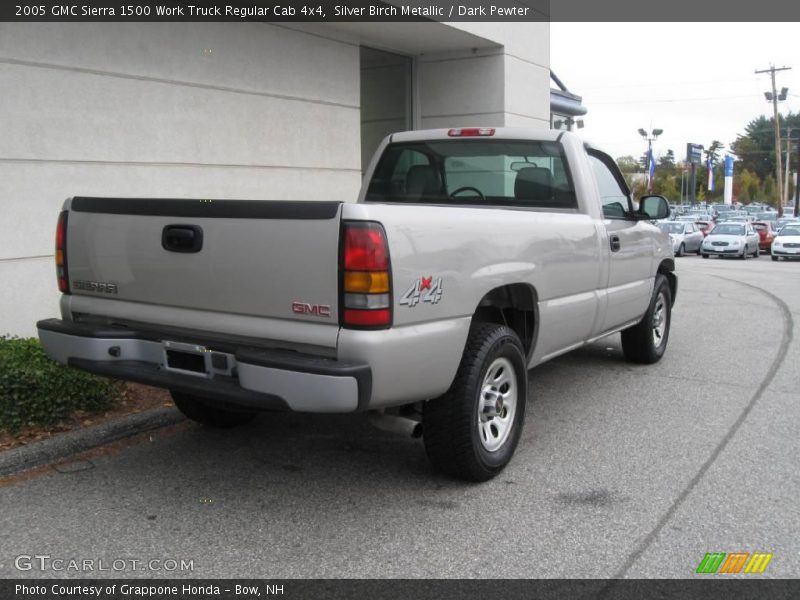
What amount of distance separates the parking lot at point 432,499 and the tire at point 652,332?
1.11 m

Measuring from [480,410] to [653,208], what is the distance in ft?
10.0

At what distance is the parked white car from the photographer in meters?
30.9

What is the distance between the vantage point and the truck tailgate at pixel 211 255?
356 cm

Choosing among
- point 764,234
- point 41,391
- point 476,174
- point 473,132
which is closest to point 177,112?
point 473,132

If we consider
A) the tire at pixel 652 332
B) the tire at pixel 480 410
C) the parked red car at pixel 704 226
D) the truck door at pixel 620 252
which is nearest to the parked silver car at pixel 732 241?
the parked red car at pixel 704 226

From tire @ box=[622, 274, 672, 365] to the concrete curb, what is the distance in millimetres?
4161

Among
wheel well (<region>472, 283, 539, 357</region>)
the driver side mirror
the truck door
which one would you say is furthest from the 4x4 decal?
the driver side mirror

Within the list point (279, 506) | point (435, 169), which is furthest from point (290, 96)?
point (279, 506)

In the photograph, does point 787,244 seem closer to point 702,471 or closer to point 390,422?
point 702,471

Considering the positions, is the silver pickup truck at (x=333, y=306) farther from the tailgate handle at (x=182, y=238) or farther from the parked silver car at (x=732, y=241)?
the parked silver car at (x=732, y=241)

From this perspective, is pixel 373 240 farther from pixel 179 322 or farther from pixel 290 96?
pixel 290 96

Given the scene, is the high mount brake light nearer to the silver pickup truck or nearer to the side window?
the silver pickup truck

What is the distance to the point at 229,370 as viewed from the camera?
381cm

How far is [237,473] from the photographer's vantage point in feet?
15.0
